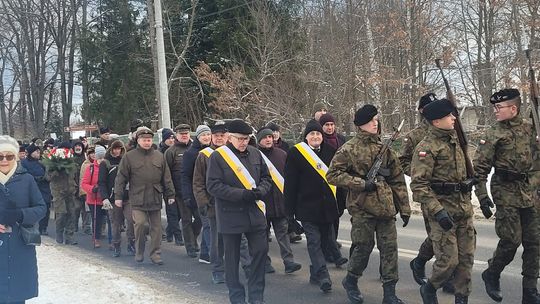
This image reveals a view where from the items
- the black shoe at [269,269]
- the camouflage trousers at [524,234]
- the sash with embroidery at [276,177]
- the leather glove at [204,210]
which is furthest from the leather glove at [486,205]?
the leather glove at [204,210]

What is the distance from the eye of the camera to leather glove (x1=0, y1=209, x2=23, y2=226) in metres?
5.29

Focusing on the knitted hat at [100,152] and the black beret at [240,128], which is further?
the knitted hat at [100,152]

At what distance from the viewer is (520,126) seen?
601 centimetres

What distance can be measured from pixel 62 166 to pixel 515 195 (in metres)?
8.70

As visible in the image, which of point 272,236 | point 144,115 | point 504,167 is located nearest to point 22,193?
point 504,167

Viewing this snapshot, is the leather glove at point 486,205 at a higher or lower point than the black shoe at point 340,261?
higher

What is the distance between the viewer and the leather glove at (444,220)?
5234 millimetres

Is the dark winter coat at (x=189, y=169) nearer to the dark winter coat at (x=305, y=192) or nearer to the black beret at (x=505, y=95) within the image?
the dark winter coat at (x=305, y=192)

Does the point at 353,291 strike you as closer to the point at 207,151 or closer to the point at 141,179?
the point at 207,151

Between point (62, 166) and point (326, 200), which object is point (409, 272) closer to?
point (326, 200)

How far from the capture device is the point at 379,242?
608 centimetres

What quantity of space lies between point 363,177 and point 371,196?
225mm

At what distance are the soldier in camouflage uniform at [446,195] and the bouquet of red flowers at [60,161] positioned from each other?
8130 millimetres

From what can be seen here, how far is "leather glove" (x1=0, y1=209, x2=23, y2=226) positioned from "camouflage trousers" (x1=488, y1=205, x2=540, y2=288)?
4500 mm
